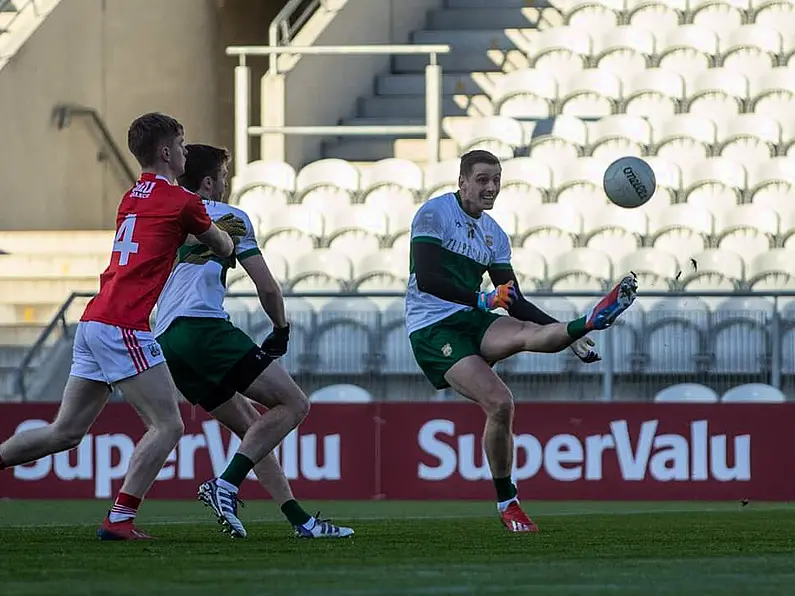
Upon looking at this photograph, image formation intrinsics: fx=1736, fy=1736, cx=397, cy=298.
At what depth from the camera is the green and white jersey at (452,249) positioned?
8.78m

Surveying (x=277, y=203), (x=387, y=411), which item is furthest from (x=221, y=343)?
(x=277, y=203)

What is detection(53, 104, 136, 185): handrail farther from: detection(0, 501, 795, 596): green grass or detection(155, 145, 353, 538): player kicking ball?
detection(155, 145, 353, 538): player kicking ball

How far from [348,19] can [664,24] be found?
3.90 meters

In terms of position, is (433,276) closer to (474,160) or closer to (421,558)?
(474,160)

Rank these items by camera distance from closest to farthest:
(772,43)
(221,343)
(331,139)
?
1. (221,343)
2. (772,43)
3. (331,139)

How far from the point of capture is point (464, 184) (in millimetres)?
8961

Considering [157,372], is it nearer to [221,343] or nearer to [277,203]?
[221,343]

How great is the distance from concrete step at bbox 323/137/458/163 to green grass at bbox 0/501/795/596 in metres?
10.3

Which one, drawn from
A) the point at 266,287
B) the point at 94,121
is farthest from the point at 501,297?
the point at 94,121

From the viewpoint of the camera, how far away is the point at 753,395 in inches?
540

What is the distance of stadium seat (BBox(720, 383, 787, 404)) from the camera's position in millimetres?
13633

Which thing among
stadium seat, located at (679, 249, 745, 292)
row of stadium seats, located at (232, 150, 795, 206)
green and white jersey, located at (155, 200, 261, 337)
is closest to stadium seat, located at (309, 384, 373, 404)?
stadium seat, located at (679, 249, 745, 292)

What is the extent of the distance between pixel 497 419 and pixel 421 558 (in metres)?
1.87

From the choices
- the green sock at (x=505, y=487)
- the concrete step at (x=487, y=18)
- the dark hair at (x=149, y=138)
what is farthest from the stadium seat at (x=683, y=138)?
the dark hair at (x=149, y=138)
